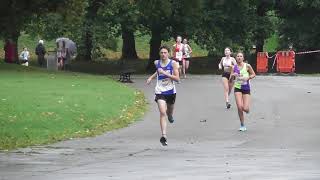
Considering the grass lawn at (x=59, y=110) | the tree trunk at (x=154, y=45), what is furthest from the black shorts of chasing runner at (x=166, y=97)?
the tree trunk at (x=154, y=45)

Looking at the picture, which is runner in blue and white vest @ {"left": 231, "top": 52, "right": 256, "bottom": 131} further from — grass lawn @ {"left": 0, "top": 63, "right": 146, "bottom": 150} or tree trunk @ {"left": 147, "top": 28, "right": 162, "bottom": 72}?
tree trunk @ {"left": 147, "top": 28, "right": 162, "bottom": 72}

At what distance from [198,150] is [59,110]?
19.7 feet

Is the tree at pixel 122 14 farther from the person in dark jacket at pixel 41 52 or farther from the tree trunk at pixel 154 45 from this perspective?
the person in dark jacket at pixel 41 52

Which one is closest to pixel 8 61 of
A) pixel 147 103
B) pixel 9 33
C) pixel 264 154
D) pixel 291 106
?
pixel 147 103

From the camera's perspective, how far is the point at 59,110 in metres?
18.3

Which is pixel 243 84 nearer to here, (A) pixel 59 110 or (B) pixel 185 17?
(A) pixel 59 110

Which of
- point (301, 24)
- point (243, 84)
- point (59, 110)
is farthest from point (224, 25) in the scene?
point (243, 84)

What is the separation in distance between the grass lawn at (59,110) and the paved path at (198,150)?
1.91 ft

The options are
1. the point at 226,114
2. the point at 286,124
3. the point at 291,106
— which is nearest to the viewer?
the point at 286,124

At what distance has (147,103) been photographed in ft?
72.5

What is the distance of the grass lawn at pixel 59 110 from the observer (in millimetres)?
15445

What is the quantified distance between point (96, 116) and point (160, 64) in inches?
157

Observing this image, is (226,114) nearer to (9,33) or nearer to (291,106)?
(291,106)

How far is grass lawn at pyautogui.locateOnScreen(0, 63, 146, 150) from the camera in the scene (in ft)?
50.7
